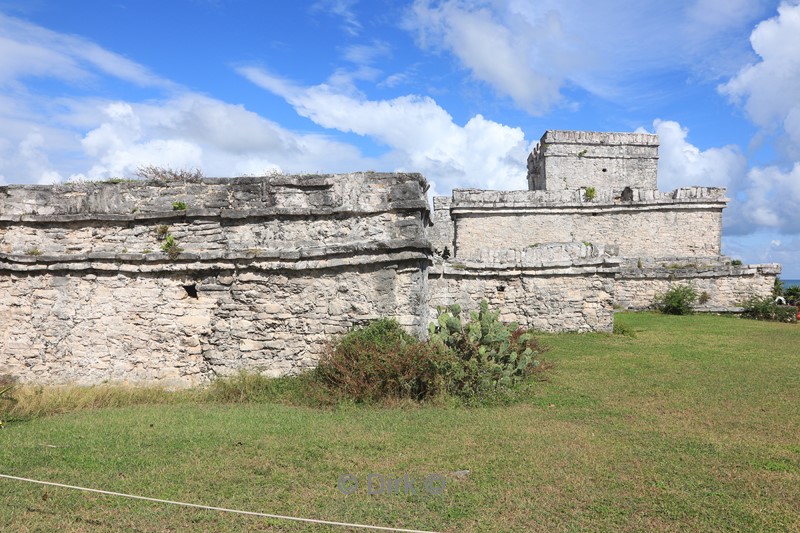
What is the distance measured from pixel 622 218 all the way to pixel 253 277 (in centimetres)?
1590

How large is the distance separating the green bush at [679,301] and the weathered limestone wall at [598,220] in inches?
102

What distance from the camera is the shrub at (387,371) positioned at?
6.96m

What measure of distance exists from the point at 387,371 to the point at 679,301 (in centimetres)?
1370

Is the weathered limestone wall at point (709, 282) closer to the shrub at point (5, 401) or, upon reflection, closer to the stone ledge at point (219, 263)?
the stone ledge at point (219, 263)

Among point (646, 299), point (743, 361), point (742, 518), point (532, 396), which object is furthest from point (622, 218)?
point (742, 518)

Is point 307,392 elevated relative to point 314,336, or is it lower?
lower

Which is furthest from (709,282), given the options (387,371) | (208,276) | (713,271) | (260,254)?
(208,276)

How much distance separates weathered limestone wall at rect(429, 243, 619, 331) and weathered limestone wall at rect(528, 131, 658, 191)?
1064 cm

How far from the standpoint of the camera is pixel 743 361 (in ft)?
31.9

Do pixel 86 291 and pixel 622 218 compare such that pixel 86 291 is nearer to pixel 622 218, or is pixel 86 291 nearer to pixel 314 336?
pixel 314 336

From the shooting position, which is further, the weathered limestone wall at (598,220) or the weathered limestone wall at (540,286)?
the weathered limestone wall at (598,220)

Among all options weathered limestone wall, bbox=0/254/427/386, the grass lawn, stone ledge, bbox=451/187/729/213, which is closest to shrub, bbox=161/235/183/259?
weathered limestone wall, bbox=0/254/427/386

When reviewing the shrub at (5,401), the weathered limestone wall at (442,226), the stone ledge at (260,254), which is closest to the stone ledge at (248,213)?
the stone ledge at (260,254)

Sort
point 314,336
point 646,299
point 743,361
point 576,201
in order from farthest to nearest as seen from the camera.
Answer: point 576,201 → point 646,299 → point 743,361 → point 314,336
